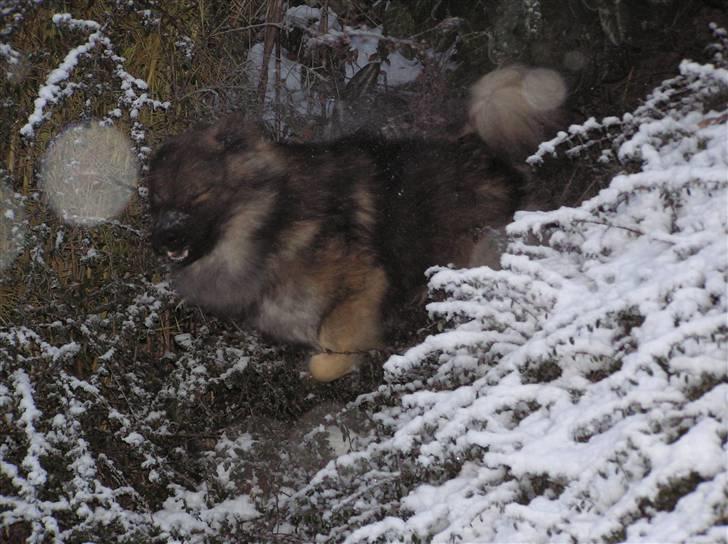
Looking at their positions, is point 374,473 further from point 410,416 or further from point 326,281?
point 326,281

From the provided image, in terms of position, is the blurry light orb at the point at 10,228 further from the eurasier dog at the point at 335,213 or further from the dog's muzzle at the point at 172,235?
the dog's muzzle at the point at 172,235

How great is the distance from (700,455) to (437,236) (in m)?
2.11

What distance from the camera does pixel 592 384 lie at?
2162 mm

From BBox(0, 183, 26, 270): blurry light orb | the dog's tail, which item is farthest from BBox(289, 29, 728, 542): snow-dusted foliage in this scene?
BBox(0, 183, 26, 270): blurry light orb

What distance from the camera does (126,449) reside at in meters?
3.56

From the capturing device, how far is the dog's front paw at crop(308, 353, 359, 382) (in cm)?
361

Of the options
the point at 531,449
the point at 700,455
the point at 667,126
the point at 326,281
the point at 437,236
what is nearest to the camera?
the point at 700,455

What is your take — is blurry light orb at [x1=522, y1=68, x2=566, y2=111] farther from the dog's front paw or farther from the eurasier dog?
the dog's front paw

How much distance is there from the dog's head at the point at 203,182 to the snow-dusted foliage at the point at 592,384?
3.27 ft

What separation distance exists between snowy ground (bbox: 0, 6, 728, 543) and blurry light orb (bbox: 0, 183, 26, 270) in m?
0.02

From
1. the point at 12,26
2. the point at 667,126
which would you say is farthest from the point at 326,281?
the point at 12,26

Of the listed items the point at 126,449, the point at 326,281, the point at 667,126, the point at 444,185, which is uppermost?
the point at 667,126

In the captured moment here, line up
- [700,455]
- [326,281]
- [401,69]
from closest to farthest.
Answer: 1. [700,455]
2. [326,281]
3. [401,69]

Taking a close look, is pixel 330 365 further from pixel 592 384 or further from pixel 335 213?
pixel 592 384
